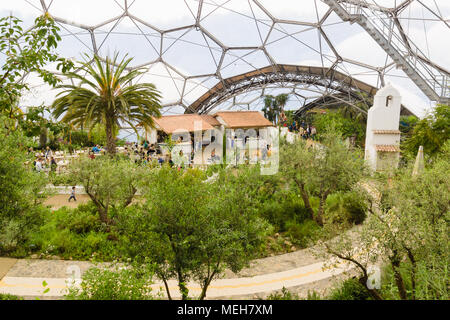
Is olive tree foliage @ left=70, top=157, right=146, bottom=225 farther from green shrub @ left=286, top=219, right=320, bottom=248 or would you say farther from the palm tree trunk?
green shrub @ left=286, top=219, right=320, bottom=248

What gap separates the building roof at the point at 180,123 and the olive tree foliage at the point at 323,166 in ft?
53.9

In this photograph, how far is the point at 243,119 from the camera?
33281 mm

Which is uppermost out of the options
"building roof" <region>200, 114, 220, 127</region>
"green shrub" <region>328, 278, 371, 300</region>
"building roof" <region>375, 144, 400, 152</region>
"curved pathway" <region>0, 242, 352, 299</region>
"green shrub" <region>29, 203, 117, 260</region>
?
"building roof" <region>200, 114, 220, 127</region>

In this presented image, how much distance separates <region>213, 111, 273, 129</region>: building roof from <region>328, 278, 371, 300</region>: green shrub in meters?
24.7

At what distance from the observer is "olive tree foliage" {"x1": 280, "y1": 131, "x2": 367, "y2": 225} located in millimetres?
12383

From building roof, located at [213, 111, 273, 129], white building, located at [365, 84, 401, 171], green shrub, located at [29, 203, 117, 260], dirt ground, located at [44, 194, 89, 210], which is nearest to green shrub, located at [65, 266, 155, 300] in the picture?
green shrub, located at [29, 203, 117, 260]

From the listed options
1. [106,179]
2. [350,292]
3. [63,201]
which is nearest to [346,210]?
[350,292]

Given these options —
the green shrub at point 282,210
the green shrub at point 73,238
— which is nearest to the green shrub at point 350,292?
the green shrub at point 282,210

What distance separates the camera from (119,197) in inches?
443

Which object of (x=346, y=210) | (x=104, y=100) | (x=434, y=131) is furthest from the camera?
(x=434, y=131)

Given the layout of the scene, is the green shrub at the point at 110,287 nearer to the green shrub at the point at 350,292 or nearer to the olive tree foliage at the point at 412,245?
the olive tree foliage at the point at 412,245

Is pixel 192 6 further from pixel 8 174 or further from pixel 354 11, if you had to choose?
pixel 8 174

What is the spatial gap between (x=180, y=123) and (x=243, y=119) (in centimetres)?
714

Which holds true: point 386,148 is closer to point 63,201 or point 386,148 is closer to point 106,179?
point 106,179
